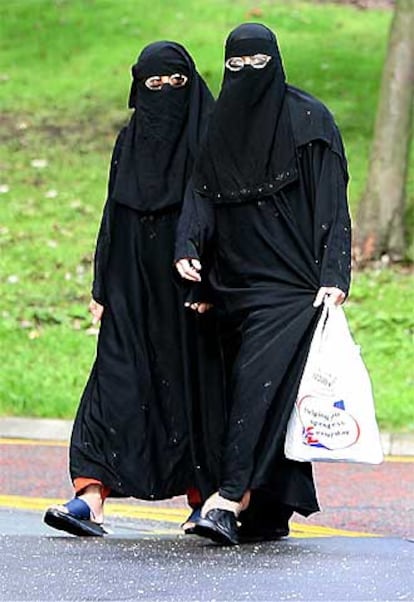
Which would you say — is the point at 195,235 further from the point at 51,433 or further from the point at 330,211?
the point at 51,433

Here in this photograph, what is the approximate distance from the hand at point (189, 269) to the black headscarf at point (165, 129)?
1.08 ft

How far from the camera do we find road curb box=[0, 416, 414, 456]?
33.5 feet

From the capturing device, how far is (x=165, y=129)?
651 cm

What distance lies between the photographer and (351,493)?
881cm

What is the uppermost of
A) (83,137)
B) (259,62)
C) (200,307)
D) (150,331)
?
(259,62)

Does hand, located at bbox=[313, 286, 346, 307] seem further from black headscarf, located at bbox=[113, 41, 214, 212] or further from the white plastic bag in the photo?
black headscarf, located at bbox=[113, 41, 214, 212]

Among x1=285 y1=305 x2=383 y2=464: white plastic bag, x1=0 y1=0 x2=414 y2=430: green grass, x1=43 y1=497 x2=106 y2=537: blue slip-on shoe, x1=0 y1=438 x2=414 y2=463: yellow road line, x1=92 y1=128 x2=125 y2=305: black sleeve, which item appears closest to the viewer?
x1=285 y1=305 x2=383 y2=464: white plastic bag

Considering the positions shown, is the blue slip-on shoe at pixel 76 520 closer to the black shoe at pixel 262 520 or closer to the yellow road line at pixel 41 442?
the black shoe at pixel 262 520

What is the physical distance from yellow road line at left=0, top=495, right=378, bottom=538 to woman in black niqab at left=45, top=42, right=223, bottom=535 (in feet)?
2.30

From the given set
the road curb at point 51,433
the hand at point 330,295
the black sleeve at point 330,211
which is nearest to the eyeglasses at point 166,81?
the black sleeve at point 330,211

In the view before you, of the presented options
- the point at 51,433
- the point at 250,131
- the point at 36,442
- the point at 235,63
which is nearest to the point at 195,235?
A: the point at 250,131

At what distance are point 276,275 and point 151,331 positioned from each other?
595mm

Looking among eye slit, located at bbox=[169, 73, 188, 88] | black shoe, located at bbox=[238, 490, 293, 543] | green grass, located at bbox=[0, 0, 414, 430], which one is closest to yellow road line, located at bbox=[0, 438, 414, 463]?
green grass, located at bbox=[0, 0, 414, 430]

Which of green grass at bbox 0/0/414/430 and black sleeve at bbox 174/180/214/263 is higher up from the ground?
black sleeve at bbox 174/180/214/263
